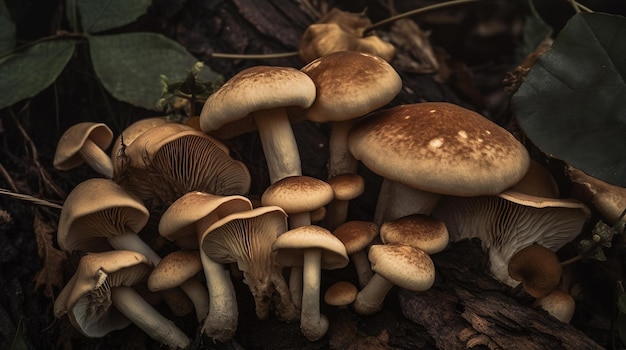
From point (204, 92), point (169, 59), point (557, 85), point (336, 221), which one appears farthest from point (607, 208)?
point (169, 59)

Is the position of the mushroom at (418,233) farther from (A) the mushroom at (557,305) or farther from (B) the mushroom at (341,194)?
(A) the mushroom at (557,305)

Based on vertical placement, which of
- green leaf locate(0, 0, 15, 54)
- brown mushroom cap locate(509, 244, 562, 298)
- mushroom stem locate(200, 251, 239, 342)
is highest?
green leaf locate(0, 0, 15, 54)

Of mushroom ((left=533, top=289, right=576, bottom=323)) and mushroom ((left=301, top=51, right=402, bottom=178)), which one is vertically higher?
mushroom ((left=301, top=51, right=402, bottom=178))

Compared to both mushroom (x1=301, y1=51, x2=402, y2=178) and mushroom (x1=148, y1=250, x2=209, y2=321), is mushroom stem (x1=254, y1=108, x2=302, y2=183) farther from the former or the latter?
mushroom (x1=148, y1=250, x2=209, y2=321)

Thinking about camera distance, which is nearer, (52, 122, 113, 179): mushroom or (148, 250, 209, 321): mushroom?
(148, 250, 209, 321): mushroom

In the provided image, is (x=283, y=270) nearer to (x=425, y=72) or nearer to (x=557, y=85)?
(x=557, y=85)

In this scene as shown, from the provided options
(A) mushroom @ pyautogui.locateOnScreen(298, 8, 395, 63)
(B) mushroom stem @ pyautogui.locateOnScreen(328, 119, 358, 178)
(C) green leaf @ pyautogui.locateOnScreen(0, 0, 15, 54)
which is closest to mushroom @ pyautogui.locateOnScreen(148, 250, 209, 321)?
(B) mushroom stem @ pyautogui.locateOnScreen(328, 119, 358, 178)

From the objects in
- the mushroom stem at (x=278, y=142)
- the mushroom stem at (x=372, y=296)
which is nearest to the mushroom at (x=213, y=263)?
the mushroom stem at (x=278, y=142)

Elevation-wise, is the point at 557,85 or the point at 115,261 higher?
the point at 557,85
